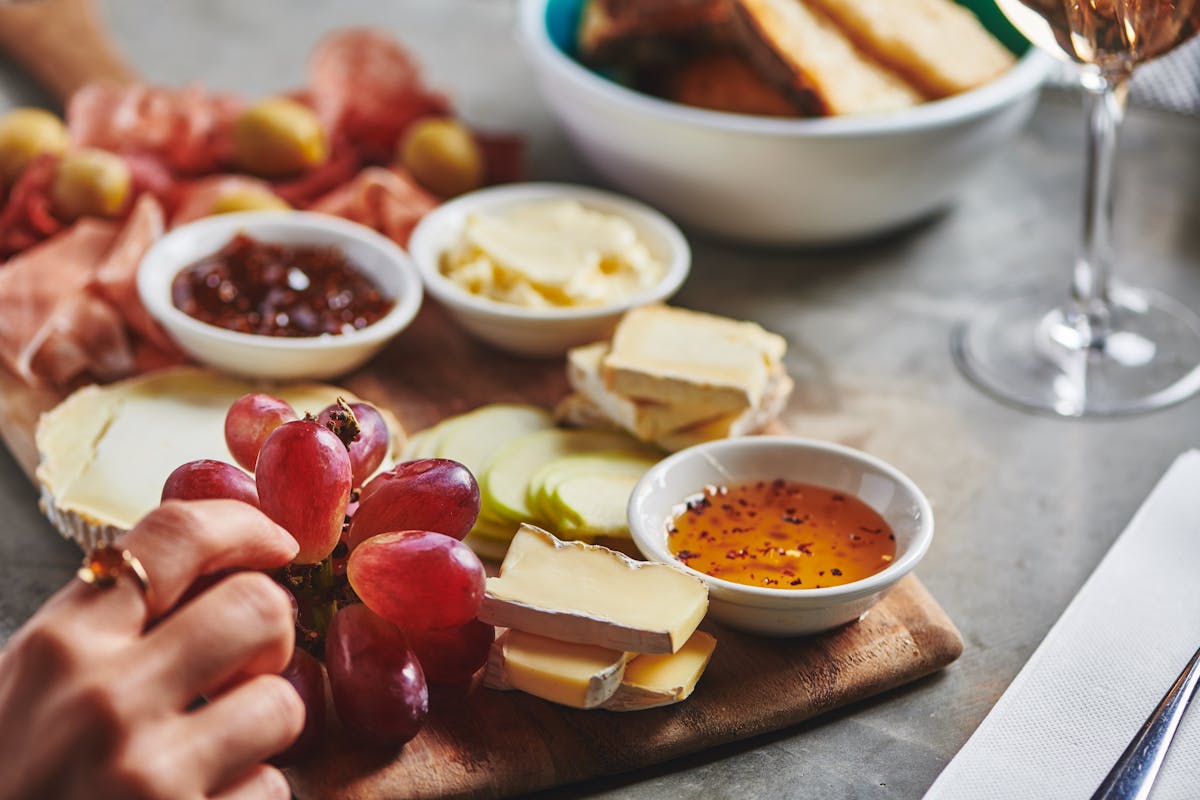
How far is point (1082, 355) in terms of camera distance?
1805 mm

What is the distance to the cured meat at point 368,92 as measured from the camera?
222 centimetres

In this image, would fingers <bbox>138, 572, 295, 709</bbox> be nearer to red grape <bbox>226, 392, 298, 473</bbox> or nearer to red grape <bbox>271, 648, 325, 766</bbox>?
red grape <bbox>271, 648, 325, 766</bbox>

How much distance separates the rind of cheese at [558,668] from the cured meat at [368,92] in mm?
1279

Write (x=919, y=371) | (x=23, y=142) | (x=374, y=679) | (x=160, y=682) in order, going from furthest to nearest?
(x=23, y=142) → (x=919, y=371) → (x=374, y=679) → (x=160, y=682)

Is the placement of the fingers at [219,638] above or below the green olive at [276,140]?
above

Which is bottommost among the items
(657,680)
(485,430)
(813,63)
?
(485,430)

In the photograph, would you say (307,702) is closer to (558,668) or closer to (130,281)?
(558,668)

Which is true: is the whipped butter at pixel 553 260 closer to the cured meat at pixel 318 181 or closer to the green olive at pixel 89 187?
the cured meat at pixel 318 181

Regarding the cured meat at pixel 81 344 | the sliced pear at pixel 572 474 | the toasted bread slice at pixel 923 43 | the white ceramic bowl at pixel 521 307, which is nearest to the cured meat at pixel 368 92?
the white ceramic bowl at pixel 521 307

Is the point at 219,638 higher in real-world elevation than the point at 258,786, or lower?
higher

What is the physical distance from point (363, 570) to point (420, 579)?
0.06m

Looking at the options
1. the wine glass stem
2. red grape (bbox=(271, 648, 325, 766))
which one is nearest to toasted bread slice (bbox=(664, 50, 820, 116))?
the wine glass stem

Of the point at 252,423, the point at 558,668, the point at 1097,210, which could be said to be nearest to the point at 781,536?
the point at 558,668

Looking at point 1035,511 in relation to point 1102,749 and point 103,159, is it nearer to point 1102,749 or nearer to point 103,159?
point 1102,749
